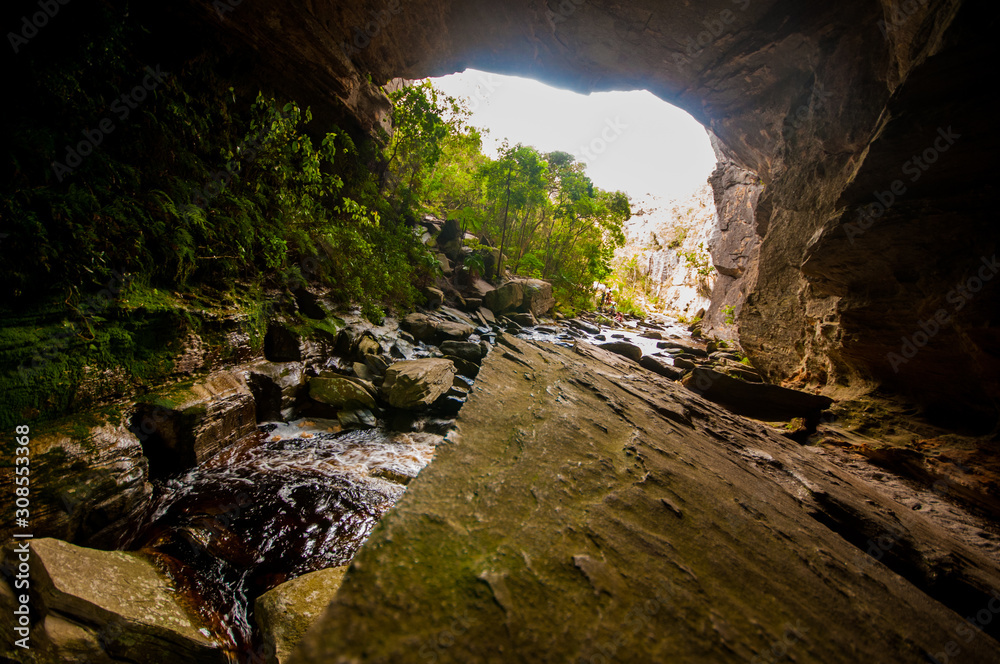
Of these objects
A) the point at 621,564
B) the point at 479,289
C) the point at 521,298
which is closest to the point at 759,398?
the point at 621,564

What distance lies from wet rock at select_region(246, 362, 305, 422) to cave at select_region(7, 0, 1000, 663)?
136 cm

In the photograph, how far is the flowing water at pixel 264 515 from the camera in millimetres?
1953

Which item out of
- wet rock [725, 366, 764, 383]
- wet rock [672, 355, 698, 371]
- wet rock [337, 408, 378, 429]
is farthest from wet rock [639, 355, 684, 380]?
wet rock [337, 408, 378, 429]

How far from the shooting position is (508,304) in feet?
36.3

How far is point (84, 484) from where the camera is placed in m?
2.00

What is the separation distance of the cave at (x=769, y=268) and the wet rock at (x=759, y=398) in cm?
44

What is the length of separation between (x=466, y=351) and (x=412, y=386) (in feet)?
6.21

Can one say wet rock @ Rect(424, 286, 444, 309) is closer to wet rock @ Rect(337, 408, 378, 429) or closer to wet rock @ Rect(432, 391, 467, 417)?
wet rock @ Rect(432, 391, 467, 417)

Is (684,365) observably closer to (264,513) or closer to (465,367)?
(465,367)

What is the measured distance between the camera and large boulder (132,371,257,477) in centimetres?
257

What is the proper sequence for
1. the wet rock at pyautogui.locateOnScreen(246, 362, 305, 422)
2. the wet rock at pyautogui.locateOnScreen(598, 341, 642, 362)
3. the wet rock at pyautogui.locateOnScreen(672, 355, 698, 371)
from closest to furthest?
1. the wet rock at pyautogui.locateOnScreen(246, 362, 305, 422)
2. the wet rock at pyautogui.locateOnScreen(672, 355, 698, 371)
3. the wet rock at pyautogui.locateOnScreen(598, 341, 642, 362)

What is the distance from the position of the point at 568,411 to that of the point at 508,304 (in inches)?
356

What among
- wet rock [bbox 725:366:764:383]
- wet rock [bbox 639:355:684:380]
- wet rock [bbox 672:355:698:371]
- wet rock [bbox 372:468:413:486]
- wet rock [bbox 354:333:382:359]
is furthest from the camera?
wet rock [bbox 672:355:698:371]

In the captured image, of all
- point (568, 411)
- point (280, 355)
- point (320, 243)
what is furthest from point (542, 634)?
point (320, 243)
